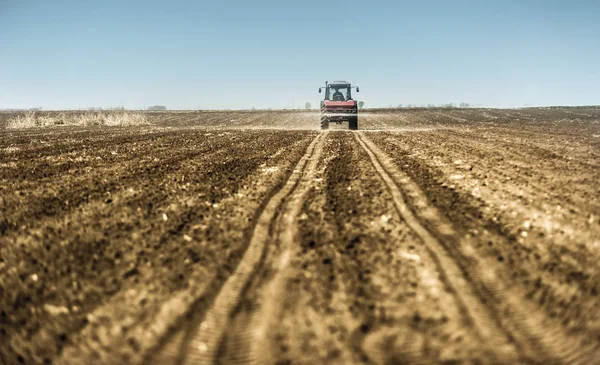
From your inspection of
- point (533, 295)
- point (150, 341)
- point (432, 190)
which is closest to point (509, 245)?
point (533, 295)

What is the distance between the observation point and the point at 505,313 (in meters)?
2.50

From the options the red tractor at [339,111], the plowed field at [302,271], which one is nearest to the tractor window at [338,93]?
the red tractor at [339,111]

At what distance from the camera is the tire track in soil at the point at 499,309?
2.16 meters

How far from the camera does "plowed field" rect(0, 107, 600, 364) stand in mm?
2248

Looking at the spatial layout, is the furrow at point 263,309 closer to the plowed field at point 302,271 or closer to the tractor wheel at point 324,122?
the plowed field at point 302,271

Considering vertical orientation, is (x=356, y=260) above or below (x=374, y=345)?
above

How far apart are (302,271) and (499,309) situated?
1618 millimetres

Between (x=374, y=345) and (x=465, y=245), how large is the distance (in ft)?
6.12

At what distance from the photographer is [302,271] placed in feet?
10.1

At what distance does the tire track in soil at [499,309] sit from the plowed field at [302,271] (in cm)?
1

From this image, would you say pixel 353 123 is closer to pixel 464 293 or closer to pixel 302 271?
pixel 302 271

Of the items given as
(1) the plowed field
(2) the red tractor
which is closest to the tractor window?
(2) the red tractor

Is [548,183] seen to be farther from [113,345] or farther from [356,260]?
[113,345]

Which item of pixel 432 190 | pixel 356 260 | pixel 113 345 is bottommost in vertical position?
pixel 113 345
